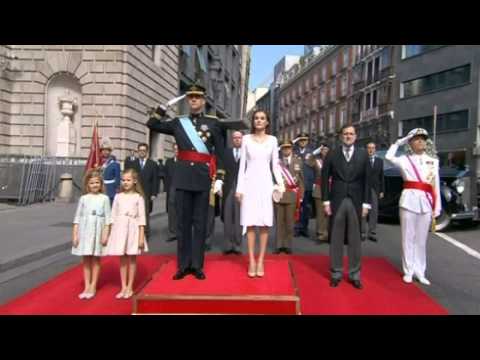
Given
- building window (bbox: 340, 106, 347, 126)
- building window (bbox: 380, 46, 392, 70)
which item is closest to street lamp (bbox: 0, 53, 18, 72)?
building window (bbox: 380, 46, 392, 70)

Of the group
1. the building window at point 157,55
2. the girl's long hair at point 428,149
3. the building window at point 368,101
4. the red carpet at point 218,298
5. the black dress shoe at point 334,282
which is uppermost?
the building window at point 368,101

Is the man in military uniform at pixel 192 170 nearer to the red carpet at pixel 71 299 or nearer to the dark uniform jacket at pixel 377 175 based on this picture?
the red carpet at pixel 71 299

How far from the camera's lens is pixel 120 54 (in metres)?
17.8

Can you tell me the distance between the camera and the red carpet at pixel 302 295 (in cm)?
475

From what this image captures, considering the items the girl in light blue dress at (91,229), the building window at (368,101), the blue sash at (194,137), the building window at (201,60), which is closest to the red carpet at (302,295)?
the girl in light blue dress at (91,229)

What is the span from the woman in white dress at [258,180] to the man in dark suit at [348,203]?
82cm

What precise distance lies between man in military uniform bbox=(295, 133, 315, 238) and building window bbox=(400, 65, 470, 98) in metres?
25.9

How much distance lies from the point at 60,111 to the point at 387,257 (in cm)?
1446

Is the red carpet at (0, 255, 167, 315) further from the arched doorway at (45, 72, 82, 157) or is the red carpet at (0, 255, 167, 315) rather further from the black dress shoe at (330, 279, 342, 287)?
the arched doorway at (45, 72, 82, 157)

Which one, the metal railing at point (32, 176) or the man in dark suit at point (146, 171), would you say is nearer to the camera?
the man in dark suit at point (146, 171)

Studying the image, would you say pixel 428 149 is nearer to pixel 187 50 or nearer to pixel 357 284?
pixel 357 284
